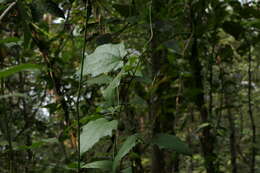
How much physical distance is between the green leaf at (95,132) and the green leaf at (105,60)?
0.12 m

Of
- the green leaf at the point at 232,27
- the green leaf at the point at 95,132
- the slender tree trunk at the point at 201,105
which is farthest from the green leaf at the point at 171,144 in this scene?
the green leaf at the point at 232,27

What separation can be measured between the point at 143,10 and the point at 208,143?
24.0 inches

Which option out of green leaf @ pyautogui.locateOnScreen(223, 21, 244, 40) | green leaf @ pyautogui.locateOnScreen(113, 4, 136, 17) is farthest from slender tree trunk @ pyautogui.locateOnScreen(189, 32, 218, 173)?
green leaf @ pyautogui.locateOnScreen(113, 4, 136, 17)

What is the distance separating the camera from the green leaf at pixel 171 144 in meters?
0.65

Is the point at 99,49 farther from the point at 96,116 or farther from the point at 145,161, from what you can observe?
the point at 145,161

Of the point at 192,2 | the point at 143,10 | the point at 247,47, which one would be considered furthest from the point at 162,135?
the point at 247,47

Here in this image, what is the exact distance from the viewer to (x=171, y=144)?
2.16 feet

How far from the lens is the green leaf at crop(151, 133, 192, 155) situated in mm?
649

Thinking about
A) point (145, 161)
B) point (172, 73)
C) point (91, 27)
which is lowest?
point (145, 161)

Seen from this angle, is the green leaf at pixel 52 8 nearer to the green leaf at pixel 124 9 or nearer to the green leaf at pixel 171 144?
the green leaf at pixel 124 9

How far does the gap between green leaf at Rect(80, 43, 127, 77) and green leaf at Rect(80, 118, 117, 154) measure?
0.12 meters

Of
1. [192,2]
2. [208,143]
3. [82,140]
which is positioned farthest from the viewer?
[208,143]

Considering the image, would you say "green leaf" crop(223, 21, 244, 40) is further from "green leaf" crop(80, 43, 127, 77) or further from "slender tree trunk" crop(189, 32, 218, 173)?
"green leaf" crop(80, 43, 127, 77)

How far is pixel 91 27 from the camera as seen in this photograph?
1.02m
